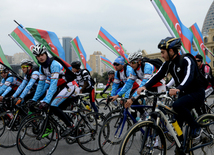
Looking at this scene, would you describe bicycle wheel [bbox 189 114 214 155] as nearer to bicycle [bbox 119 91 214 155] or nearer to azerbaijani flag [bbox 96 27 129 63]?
bicycle [bbox 119 91 214 155]

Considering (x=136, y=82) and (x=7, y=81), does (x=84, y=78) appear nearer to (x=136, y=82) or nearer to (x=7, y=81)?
(x=136, y=82)

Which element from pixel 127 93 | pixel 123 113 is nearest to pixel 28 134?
pixel 123 113

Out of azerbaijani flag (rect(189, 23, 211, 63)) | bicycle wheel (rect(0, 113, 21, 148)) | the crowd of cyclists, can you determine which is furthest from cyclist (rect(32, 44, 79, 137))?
azerbaijani flag (rect(189, 23, 211, 63))

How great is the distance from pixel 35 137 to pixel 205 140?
2.98 m

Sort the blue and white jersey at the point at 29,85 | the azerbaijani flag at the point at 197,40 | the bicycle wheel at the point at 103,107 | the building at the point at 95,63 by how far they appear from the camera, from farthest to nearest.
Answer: the building at the point at 95,63 → the azerbaijani flag at the point at 197,40 → the bicycle wheel at the point at 103,107 → the blue and white jersey at the point at 29,85

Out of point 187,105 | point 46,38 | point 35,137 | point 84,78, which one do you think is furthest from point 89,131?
point 46,38

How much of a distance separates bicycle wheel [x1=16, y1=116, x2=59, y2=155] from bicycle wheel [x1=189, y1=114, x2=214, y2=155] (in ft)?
8.13

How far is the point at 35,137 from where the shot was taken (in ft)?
12.6

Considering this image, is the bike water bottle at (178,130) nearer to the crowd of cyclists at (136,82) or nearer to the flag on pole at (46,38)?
the crowd of cyclists at (136,82)

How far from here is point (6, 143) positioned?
4844 mm

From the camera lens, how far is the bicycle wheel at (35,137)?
3674 mm

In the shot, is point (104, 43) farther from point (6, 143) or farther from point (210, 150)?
point (210, 150)

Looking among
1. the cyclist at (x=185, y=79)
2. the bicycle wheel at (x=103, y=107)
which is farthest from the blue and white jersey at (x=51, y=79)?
the bicycle wheel at (x=103, y=107)

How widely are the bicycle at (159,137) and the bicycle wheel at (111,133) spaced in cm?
110
